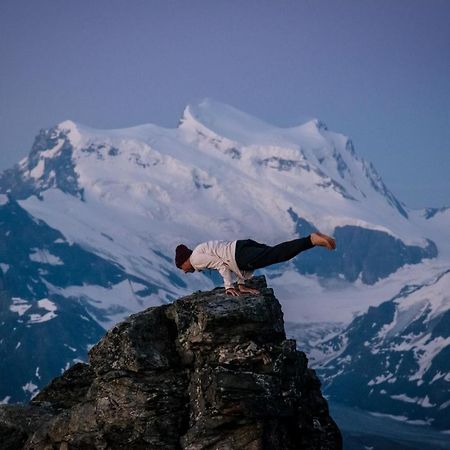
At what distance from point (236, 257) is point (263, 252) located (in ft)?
3.31

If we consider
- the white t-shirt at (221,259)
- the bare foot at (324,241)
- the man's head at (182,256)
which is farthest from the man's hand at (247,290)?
the bare foot at (324,241)

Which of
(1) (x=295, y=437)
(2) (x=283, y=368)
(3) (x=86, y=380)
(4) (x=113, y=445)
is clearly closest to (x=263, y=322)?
(2) (x=283, y=368)

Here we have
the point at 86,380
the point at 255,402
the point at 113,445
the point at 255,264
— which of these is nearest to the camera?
the point at 255,402

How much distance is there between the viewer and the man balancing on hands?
3209 cm

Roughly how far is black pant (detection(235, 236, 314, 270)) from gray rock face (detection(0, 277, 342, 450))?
3.77 ft

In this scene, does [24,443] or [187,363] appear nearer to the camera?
[187,363]

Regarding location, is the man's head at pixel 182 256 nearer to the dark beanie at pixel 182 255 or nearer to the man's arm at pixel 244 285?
the dark beanie at pixel 182 255

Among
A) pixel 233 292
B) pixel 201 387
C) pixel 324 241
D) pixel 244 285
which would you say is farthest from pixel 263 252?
pixel 201 387

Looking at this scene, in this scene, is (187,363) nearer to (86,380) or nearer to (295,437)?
(295,437)

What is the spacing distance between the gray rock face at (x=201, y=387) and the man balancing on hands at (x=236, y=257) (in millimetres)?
→ 956

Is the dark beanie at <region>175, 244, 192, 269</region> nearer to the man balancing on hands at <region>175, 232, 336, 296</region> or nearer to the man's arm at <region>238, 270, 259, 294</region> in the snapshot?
the man balancing on hands at <region>175, 232, 336, 296</region>

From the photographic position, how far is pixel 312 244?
31094 mm

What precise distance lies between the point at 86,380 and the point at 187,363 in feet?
23.4

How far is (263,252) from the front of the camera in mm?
32344
